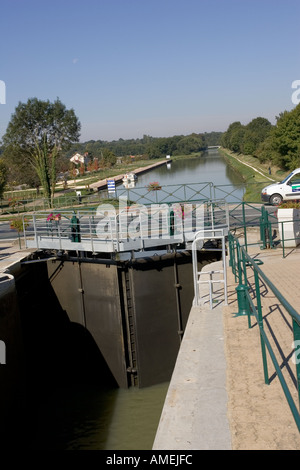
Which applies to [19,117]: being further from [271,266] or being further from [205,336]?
[205,336]

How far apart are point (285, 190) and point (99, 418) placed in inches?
546

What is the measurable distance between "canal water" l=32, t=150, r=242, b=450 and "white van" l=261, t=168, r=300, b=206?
38.7 ft

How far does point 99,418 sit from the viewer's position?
11.5m

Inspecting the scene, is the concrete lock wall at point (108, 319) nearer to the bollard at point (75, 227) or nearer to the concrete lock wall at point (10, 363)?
the bollard at point (75, 227)

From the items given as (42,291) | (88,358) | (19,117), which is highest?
(19,117)

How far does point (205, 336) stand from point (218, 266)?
175 inches

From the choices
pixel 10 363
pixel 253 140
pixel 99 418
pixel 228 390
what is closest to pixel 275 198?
pixel 99 418

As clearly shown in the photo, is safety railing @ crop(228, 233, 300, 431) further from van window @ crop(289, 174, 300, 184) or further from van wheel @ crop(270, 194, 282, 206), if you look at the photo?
van window @ crop(289, 174, 300, 184)

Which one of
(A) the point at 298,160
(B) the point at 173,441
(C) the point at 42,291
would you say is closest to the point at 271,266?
(C) the point at 42,291

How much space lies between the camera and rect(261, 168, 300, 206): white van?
2156 centimetres

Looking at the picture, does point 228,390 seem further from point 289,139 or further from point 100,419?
point 289,139

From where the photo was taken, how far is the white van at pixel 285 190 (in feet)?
70.7

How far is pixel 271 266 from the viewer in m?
11.6

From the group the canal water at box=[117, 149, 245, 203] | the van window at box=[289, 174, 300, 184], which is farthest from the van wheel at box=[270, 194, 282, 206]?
the canal water at box=[117, 149, 245, 203]
